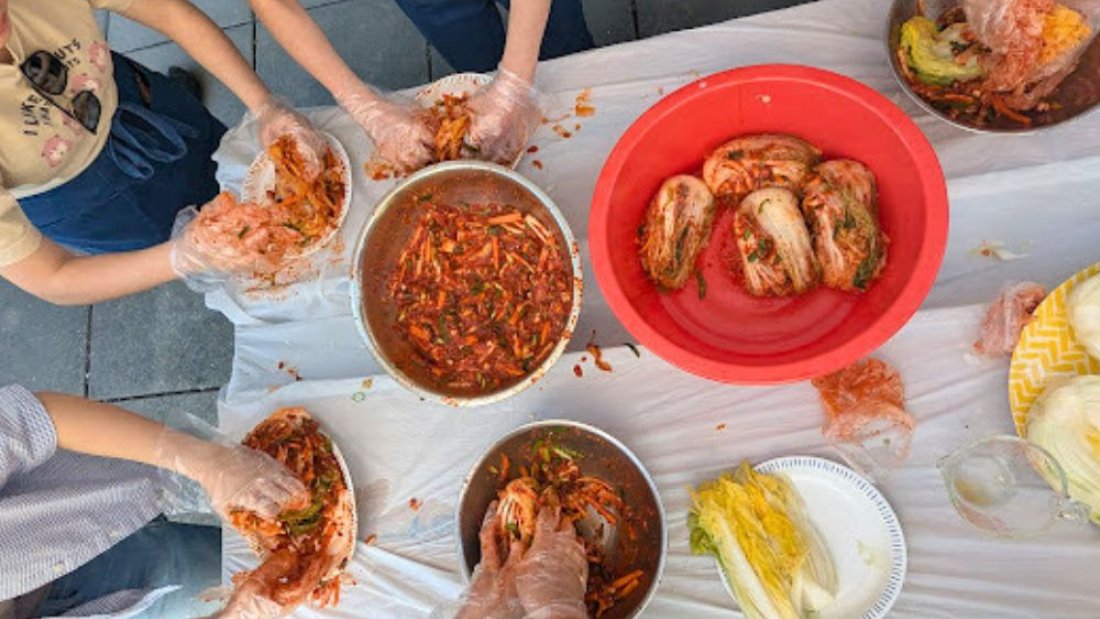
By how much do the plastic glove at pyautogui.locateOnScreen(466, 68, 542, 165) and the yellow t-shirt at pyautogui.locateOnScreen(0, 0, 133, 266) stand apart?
922 mm

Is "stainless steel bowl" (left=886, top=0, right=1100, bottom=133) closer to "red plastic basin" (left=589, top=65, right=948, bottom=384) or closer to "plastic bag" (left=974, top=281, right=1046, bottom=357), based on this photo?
"red plastic basin" (left=589, top=65, right=948, bottom=384)

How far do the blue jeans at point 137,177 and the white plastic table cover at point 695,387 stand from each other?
38 cm

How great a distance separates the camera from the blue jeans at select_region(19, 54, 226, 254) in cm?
207

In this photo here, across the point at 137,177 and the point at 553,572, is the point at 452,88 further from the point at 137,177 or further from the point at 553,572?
the point at 553,572

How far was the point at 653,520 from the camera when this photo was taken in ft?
5.53

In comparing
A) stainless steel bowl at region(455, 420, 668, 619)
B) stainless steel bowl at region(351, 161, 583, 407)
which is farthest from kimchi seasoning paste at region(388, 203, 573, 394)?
stainless steel bowl at region(455, 420, 668, 619)

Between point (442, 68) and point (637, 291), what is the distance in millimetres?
1902

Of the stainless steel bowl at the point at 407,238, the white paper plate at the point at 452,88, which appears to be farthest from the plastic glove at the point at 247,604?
the white paper plate at the point at 452,88

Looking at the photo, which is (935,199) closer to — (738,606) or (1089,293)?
(1089,293)

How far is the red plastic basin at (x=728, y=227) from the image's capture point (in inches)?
59.7

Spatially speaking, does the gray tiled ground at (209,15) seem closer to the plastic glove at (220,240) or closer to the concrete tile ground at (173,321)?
the concrete tile ground at (173,321)

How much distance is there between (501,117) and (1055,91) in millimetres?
1209

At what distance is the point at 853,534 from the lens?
166 cm

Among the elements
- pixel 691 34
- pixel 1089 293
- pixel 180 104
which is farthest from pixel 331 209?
pixel 1089 293
